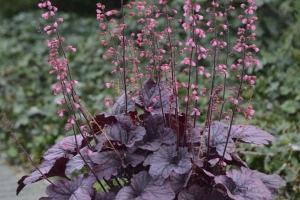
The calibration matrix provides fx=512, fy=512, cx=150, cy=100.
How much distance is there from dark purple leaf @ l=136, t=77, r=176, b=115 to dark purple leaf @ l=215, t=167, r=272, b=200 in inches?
16.0

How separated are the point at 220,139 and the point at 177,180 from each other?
28 centimetres

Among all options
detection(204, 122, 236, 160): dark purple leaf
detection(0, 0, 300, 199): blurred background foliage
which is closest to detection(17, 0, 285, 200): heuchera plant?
detection(204, 122, 236, 160): dark purple leaf

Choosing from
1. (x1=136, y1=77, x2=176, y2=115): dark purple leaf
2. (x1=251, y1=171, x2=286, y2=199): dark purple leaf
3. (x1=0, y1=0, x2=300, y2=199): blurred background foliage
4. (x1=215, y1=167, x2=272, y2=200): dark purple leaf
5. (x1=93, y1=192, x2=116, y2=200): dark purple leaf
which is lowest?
(x1=0, y1=0, x2=300, y2=199): blurred background foliage

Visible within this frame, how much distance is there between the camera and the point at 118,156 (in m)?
2.28

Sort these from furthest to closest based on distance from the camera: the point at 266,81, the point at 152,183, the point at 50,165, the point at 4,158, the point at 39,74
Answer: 1. the point at 39,74
2. the point at 4,158
3. the point at 266,81
4. the point at 50,165
5. the point at 152,183

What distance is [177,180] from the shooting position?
2219 millimetres

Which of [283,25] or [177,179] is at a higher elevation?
[177,179]

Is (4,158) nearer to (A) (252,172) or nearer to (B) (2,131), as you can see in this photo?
(B) (2,131)

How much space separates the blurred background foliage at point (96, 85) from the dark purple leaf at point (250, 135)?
114 centimetres

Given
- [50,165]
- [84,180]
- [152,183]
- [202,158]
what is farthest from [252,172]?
[50,165]

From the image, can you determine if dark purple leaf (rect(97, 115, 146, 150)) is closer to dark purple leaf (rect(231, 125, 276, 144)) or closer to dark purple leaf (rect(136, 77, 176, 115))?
dark purple leaf (rect(136, 77, 176, 115))

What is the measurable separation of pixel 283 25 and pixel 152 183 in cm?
498

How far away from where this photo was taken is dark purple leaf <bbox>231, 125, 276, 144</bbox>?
2.33 metres

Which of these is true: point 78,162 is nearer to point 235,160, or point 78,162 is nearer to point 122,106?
point 122,106
